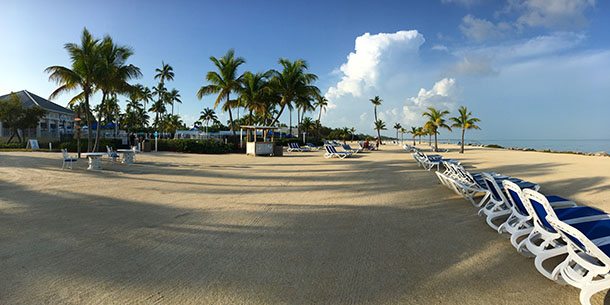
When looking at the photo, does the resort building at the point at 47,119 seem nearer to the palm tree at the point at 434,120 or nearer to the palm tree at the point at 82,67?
the palm tree at the point at 82,67

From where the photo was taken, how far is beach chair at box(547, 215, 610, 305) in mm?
2539

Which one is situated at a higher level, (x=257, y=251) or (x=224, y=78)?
(x=224, y=78)

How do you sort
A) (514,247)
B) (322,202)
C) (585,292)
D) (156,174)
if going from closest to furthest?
(585,292) < (514,247) < (322,202) < (156,174)

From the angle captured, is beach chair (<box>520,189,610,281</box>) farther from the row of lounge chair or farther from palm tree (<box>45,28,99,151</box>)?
palm tree (<box>45,28,99,151</box>)

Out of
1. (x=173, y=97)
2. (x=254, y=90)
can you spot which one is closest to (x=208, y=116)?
(x=173, y=97)

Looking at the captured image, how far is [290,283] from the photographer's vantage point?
300cm

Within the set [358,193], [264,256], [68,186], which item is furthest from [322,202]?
[68,186]

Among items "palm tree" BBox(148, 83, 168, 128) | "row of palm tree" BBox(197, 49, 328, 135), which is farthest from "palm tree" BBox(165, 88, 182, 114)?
"row of palm tree" BBox(197, 49, 328, 135)

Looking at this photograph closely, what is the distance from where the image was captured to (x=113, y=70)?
17.2 m

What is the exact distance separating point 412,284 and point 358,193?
4851 millimetres

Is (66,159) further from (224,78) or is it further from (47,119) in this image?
(47,119)

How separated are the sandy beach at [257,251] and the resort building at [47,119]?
30.8 m

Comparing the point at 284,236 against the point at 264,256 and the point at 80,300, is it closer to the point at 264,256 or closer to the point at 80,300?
the point at 264,256

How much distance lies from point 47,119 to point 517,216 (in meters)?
43.8
